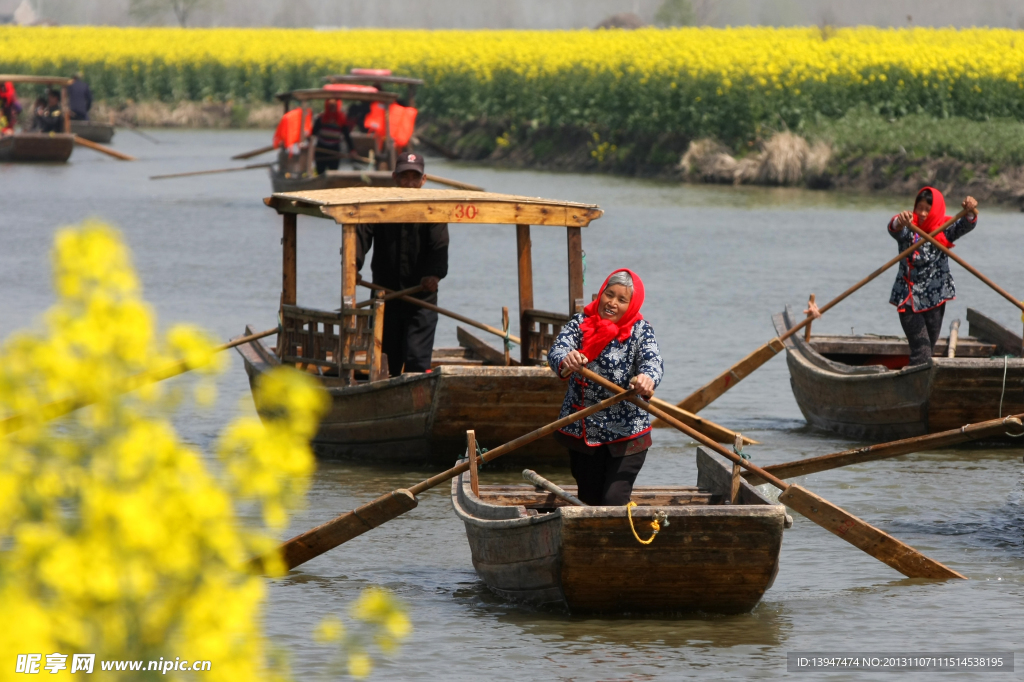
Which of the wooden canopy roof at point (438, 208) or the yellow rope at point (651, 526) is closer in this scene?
the yellow rope at point (651, 526)

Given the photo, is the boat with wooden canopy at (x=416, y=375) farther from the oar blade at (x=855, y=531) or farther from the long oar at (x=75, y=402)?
the long oar at (x=75, y=402)

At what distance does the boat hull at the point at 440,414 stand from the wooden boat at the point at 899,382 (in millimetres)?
2547

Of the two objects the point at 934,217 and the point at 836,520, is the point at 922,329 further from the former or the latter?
the point at 836,520

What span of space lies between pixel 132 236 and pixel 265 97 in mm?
28260

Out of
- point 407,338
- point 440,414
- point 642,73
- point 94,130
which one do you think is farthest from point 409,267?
point 94,130

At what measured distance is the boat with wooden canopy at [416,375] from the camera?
1010cm

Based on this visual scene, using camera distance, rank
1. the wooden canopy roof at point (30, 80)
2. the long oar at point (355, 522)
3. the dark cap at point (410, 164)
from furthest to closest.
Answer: the wooden canopy roof at point (30, 80), the dark cap at point (410, 164), the long oar at point (355, 522)

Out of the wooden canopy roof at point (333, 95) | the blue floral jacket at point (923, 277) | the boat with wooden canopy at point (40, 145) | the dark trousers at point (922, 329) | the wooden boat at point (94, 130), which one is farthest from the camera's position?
the wooden boat at point (94, 130)

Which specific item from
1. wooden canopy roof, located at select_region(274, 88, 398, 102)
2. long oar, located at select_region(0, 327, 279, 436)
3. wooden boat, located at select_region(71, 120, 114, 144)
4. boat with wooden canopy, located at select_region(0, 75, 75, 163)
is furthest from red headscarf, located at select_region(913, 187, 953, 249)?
wooden boat, located at select_region(71, 120, 114, 144)

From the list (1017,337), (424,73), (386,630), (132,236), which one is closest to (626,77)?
(424,73)

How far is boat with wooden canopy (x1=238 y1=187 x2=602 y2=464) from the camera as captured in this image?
33.1 ft

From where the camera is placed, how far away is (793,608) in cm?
762

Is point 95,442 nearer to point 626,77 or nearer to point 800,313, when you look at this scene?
point 800,313

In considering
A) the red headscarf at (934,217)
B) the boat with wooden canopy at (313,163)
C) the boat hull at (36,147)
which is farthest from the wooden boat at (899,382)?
the boat hull at (36,147)
